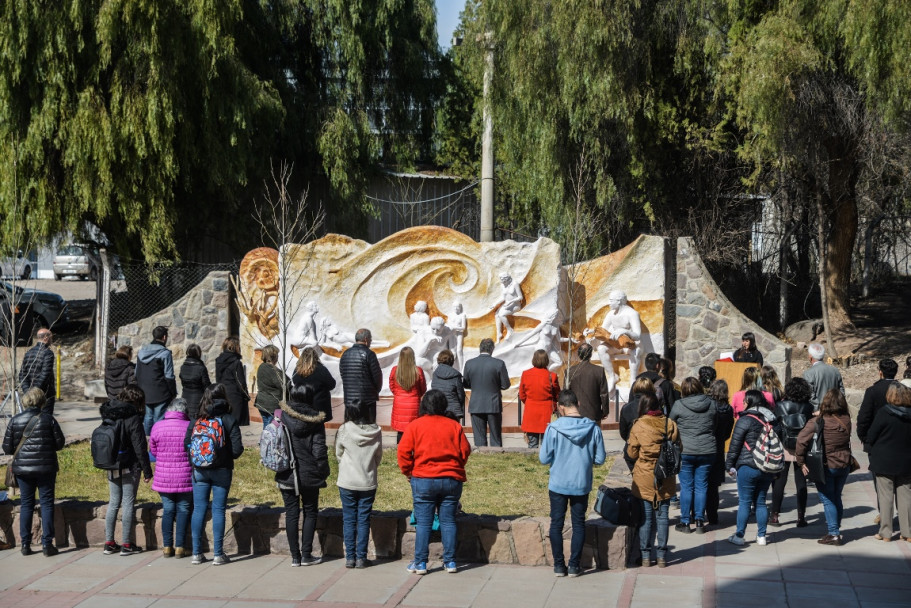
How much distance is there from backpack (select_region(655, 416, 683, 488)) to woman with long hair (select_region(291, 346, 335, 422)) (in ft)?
11.4

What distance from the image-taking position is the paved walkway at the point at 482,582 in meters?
7.38

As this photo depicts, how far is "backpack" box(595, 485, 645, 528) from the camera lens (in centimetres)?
805

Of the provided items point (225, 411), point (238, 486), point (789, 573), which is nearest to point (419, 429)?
point (225, 411)

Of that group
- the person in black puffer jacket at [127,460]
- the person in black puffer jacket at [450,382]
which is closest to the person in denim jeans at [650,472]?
the person in black puffer jacket at [450,382]

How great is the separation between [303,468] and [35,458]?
2.40 meters

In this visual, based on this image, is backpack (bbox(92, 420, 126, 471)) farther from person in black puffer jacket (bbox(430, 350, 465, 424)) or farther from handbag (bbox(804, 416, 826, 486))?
handbag (bbox(804, 416, 826, 486))

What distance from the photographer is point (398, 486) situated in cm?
1104

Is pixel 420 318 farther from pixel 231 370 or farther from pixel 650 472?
pixel 650 472

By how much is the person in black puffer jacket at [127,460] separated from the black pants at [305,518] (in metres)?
1.24

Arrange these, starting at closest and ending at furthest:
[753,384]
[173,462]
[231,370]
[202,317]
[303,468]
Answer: [303,468] → [173,462] → [753,384] → [231,370] → [202,317]

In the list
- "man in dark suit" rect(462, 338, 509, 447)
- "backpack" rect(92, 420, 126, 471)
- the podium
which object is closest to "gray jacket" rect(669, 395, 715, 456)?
"man in dark suit" rect(462, 338, 509, 447)

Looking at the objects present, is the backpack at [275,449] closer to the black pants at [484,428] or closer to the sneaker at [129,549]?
the sneaker at [129,549]

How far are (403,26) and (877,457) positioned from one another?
17.5 meters

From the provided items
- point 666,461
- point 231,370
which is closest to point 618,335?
point 231,370
